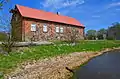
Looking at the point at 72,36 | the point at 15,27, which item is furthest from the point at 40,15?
the point at 15,27

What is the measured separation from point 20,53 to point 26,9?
21488 millimetres

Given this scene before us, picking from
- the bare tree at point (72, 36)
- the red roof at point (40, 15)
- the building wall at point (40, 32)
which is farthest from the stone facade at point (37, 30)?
the bare tree at point (72, 36)

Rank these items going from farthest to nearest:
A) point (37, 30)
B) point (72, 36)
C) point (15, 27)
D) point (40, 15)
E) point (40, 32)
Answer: point (40, 15)
point (40, 32)
point (37, 30)
point (72, 36)
point (15, 27)

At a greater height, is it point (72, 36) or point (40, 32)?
point (40, 32)

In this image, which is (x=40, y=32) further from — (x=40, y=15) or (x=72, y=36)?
(x=72, y=36)

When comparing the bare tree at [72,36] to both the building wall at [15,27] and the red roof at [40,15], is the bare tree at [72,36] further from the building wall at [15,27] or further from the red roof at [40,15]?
the building wall at [15,27]

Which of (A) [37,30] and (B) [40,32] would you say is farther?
(B) [40,32]

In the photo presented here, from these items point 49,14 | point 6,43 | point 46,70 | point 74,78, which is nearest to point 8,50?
point 6,43

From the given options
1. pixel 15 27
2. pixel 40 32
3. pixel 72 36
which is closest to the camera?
pixel 15 27

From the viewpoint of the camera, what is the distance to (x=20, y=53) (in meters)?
20.2

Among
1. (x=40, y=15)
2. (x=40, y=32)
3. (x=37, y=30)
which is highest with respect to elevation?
(x=40, y=15)

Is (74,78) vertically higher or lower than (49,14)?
lower

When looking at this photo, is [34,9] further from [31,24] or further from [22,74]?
[22,74]

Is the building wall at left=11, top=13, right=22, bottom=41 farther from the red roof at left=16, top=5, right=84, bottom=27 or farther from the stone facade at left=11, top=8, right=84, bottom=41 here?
the red roof at left=16, top=5, right=84, bottom=27
